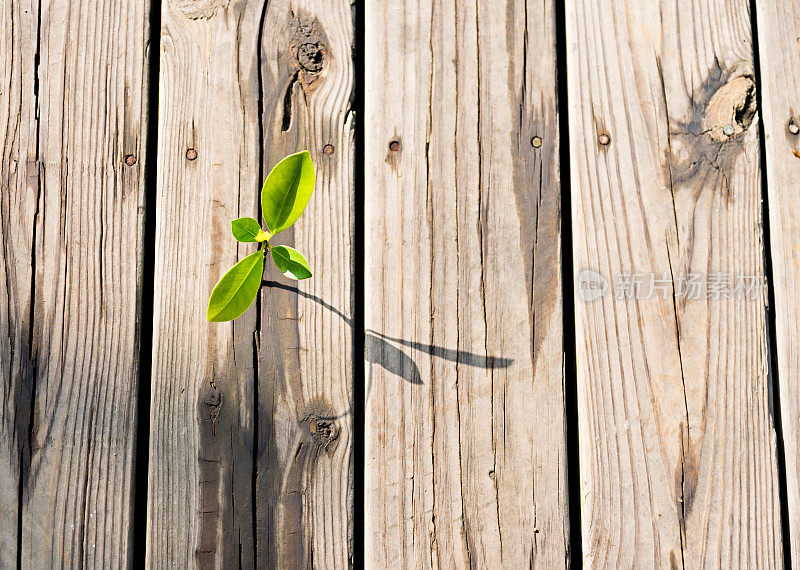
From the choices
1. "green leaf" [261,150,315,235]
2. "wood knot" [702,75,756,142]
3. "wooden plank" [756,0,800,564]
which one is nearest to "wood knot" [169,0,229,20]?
"green leaf" [261,150,315,235]

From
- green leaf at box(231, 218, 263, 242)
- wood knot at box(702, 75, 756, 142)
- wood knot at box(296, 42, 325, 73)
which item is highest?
wood knot at box(296, 42, 325, 73)

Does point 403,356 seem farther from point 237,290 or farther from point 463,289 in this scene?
point 237,290

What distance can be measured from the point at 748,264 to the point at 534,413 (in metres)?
0.53

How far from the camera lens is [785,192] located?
4.32ft

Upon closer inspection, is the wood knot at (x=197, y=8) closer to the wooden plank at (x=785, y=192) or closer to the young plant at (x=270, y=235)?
the young plant at (x=270, y=235)

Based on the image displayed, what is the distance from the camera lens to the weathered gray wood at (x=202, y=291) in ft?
4.08

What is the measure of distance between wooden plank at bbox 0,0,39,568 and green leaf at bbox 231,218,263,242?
478mm

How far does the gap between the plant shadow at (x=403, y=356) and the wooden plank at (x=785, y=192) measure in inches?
22.0

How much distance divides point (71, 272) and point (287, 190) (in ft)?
1.70

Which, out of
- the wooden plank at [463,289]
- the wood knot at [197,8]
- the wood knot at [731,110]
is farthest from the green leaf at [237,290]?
the wood knot at [731,110]

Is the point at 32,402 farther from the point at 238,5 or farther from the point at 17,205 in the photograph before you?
the point at 238,5

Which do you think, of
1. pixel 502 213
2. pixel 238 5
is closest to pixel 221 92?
pixel 238 5

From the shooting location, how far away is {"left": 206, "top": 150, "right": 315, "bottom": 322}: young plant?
112cm

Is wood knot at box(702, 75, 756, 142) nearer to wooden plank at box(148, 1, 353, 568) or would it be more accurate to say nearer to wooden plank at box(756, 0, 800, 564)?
wooden plank at box(756, 0, 800, 564)
